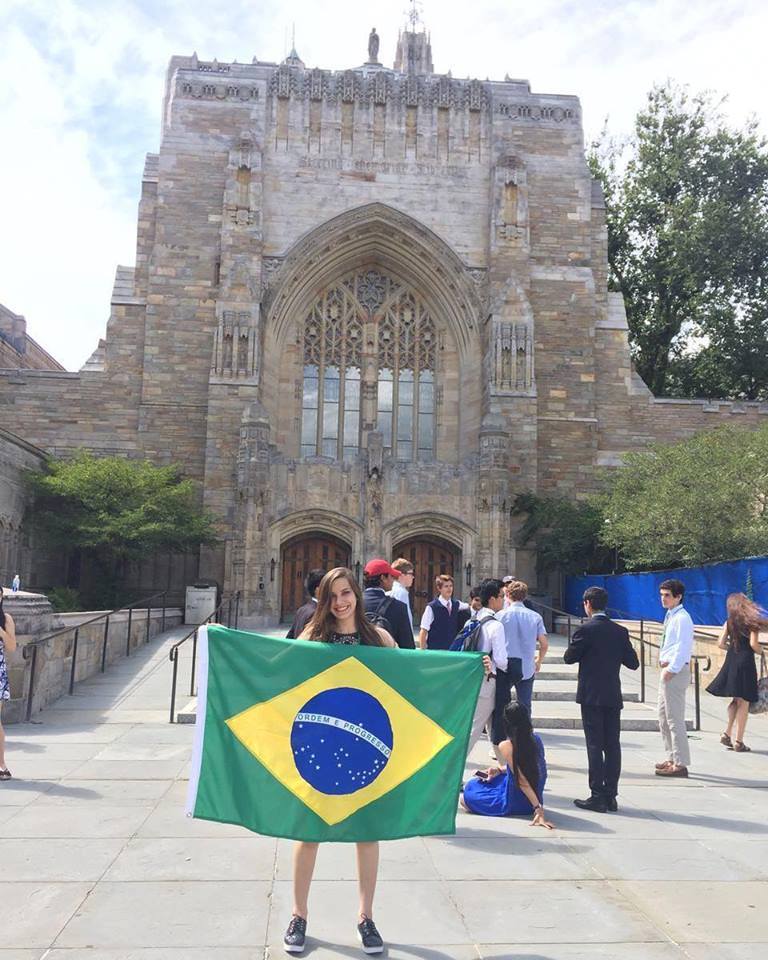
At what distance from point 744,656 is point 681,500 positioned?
669 cm

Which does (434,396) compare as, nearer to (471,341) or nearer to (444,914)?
(471,341)

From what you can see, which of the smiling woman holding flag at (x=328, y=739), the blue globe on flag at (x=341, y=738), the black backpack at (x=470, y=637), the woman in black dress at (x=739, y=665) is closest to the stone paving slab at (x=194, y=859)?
the smiling woman holding flag at (x=328, y=739)

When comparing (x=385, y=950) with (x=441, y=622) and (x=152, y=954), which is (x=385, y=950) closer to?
(x=152, y=954)

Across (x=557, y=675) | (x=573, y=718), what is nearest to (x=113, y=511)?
(x=557, y=675)

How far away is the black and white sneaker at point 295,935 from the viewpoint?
3.71 m

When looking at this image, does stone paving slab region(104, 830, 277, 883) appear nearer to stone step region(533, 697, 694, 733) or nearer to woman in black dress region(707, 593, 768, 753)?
woman in black dress region(707, 593, 768, 753)

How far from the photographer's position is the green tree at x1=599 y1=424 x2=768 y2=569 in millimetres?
14484

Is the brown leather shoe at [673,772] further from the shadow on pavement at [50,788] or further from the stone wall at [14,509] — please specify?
the stone wall at [14,509]

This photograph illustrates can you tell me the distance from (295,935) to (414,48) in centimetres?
5555

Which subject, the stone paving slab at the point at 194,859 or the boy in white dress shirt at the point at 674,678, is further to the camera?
the boy in white dress shirt at the point at 674,678

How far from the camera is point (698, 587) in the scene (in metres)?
15.1

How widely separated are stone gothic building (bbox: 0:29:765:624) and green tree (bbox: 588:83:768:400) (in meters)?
7.18

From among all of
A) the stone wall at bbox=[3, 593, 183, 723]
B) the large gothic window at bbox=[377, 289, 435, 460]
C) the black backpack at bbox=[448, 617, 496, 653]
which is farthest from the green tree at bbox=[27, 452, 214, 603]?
the black backpack at bbox=[448, 617, 496, 653]

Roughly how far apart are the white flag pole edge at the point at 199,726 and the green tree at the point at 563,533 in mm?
18500
